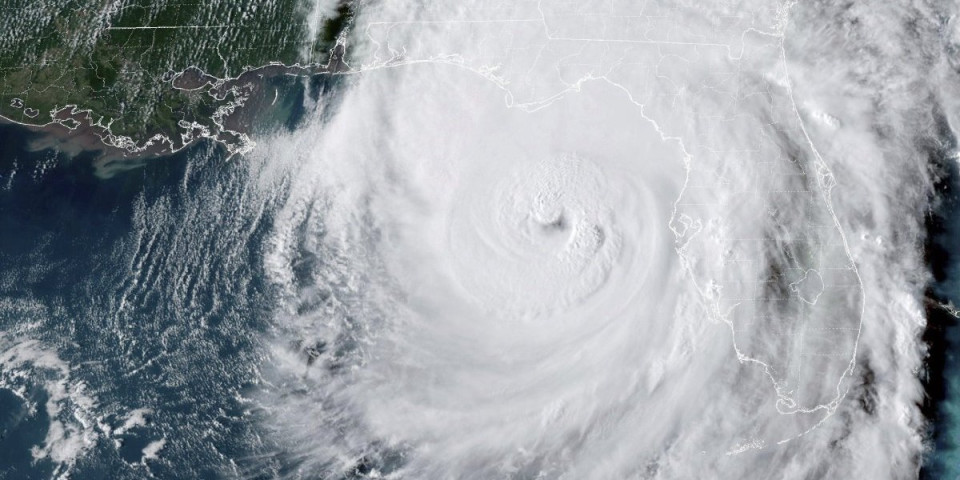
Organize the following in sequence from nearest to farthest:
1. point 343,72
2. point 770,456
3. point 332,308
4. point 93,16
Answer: point 770,456
point 332,308
point 343,72
point 93,16

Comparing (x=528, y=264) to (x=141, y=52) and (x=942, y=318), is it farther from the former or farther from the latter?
(x=141, y=52)

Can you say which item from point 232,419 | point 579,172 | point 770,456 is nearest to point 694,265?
point 579,172

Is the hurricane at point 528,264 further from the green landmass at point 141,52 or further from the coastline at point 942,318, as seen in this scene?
the green landmass at point 141,52

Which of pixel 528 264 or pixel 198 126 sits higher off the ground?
pixel 198 126

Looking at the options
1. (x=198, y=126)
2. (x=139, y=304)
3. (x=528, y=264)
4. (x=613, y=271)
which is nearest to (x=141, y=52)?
(x=198, y=126)

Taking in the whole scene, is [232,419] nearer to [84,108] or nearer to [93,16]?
[84,108]

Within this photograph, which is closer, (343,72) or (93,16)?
(343,72)

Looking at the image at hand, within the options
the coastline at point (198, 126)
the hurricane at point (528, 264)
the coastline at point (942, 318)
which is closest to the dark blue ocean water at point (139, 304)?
the hurricane at point (528, 264)

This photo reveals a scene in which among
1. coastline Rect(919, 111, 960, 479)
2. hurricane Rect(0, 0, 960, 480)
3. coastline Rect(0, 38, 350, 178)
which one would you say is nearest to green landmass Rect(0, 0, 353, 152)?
coastline Rect(0, 38, 350, 178)
